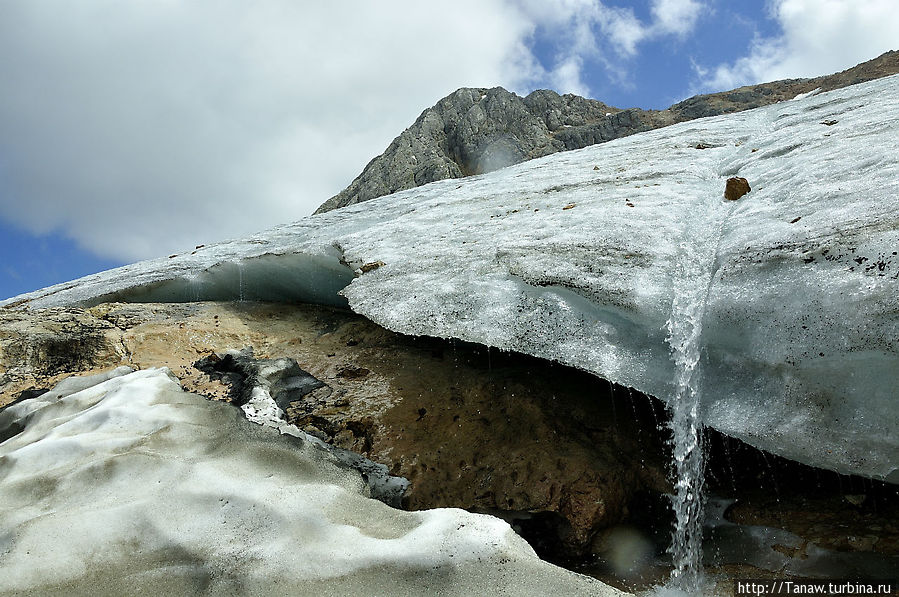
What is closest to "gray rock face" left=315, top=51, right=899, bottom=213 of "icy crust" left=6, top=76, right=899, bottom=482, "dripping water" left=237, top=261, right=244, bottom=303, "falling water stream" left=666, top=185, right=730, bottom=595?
"dripping water" left=237, top=261, right=244, bottom=303

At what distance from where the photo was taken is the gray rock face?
3147 centimetres

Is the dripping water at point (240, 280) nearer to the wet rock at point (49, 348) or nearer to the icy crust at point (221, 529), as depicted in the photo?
the wet rock at point (49, 348)

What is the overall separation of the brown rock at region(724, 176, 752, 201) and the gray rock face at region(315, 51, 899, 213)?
26.5 m

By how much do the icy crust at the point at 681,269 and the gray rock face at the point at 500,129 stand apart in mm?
25102

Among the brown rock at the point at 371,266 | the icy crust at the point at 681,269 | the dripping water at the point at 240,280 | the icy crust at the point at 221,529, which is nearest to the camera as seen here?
the icy crust at the point at 221,529

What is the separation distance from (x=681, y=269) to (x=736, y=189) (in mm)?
1787

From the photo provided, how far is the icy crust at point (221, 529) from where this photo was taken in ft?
5.40

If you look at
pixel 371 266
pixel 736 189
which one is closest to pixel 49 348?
pixel 371 266

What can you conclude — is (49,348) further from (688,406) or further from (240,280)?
(688,406)

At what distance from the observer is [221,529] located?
75.1 inches

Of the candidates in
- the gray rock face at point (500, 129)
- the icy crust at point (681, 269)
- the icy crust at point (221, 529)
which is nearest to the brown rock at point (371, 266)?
the icy crust at point (681, 269)

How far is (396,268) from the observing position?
4.45 metres

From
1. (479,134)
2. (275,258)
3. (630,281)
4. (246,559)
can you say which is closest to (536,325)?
(630,281)

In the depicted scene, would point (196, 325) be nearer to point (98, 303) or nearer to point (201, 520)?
point (98, 303)
